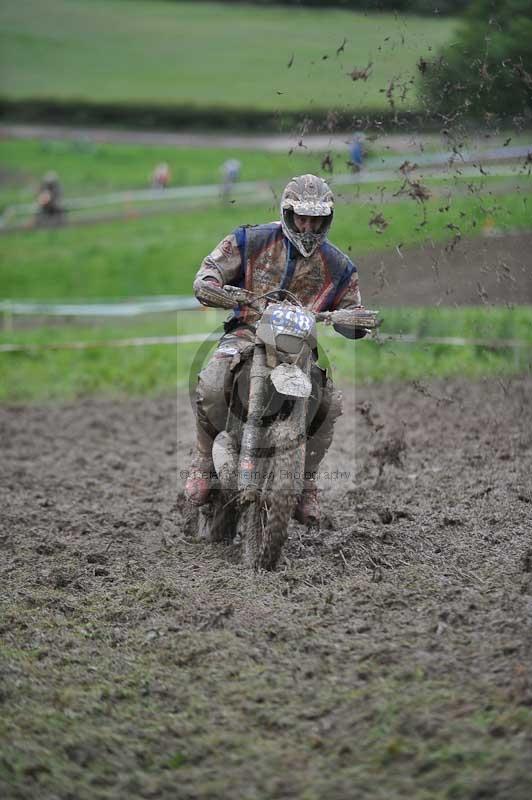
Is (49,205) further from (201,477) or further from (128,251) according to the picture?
(201,477)

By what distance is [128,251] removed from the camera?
100 feet

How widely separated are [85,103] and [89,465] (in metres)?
48.5

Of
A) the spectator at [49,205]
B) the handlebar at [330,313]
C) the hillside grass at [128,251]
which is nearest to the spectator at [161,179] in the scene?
the hillside grass at [128,251]

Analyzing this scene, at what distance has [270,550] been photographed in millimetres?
7629

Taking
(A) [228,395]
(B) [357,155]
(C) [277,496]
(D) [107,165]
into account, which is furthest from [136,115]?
(C) [277,496]

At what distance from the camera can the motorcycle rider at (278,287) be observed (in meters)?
8.16

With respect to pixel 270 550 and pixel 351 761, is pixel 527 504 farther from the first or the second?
pixel 351 761

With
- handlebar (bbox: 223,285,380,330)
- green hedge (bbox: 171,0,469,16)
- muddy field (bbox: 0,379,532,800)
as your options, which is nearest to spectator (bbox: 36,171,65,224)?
green hedge (bbox: 171,0,469,16)

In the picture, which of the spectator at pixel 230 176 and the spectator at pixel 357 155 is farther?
the spectator at pixel 230 176

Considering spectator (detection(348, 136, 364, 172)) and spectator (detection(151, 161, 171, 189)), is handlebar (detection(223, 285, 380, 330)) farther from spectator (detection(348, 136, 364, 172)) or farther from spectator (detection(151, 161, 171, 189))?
spectator (detection(151, 161, 171, 189))

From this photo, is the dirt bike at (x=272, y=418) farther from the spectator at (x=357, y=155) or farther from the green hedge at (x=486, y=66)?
the green hedge at (x=486, y=66)

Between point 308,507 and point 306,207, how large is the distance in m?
2.11

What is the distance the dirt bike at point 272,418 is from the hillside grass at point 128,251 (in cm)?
1652

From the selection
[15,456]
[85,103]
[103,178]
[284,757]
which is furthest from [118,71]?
[284,757]
